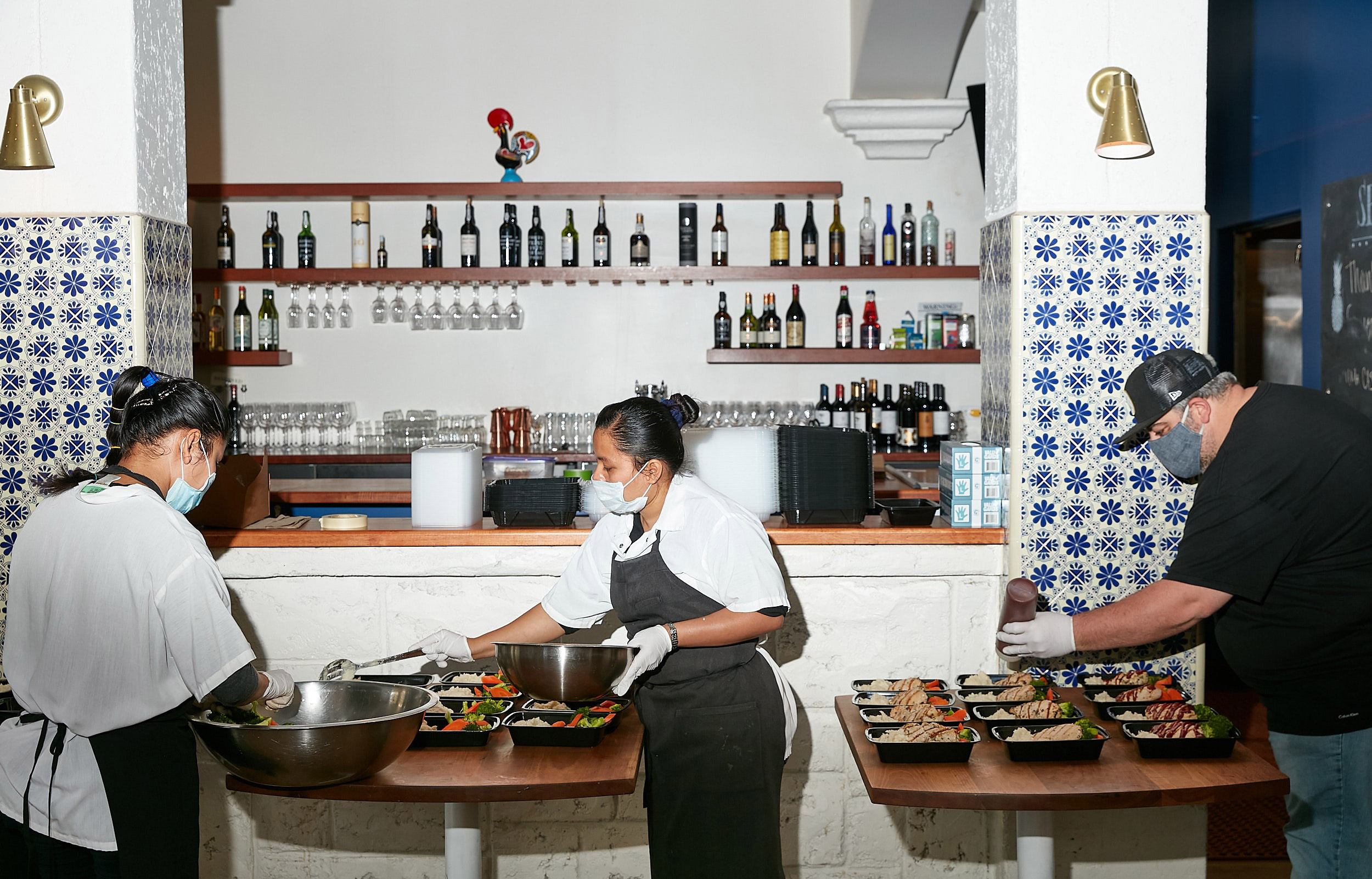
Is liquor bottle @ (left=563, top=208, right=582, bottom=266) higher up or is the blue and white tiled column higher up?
liquor bottle @ (left=563, top=208, right=582, bottom=266)

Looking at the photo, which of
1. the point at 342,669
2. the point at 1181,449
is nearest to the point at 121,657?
the point at 342,669

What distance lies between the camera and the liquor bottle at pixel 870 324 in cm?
569

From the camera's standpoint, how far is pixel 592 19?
18.8ft

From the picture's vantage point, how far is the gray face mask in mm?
2404

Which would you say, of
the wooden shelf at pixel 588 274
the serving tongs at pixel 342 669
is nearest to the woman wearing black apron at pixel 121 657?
the serving tongs at pixel 342 669

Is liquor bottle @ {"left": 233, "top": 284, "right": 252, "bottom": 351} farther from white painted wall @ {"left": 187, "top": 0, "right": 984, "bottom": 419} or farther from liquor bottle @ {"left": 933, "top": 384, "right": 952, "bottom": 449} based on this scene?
liquor bottle @ {"left": 933, "top": 384, "right": 952, "bottom": 449}

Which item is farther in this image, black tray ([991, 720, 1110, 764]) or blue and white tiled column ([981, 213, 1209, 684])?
blue and white tiled column ([981, 213, 1209, 684])

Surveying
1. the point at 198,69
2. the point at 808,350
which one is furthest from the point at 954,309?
the point at 198,69

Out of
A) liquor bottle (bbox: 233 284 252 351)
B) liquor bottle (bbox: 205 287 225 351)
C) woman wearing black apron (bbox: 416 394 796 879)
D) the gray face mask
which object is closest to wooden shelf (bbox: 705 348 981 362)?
liquor bottle (bbox: 233 284 252 351)

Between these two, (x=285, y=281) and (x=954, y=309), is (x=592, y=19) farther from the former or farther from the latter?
(x=954, y=309)

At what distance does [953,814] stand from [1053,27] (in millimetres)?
2171

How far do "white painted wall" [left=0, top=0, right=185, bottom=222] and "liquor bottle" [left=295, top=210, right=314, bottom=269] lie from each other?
8.93 ft

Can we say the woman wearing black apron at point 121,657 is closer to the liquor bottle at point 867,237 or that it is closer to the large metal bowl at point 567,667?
the large metal bowl at point 567,667

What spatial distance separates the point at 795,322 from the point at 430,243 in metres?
1.95
